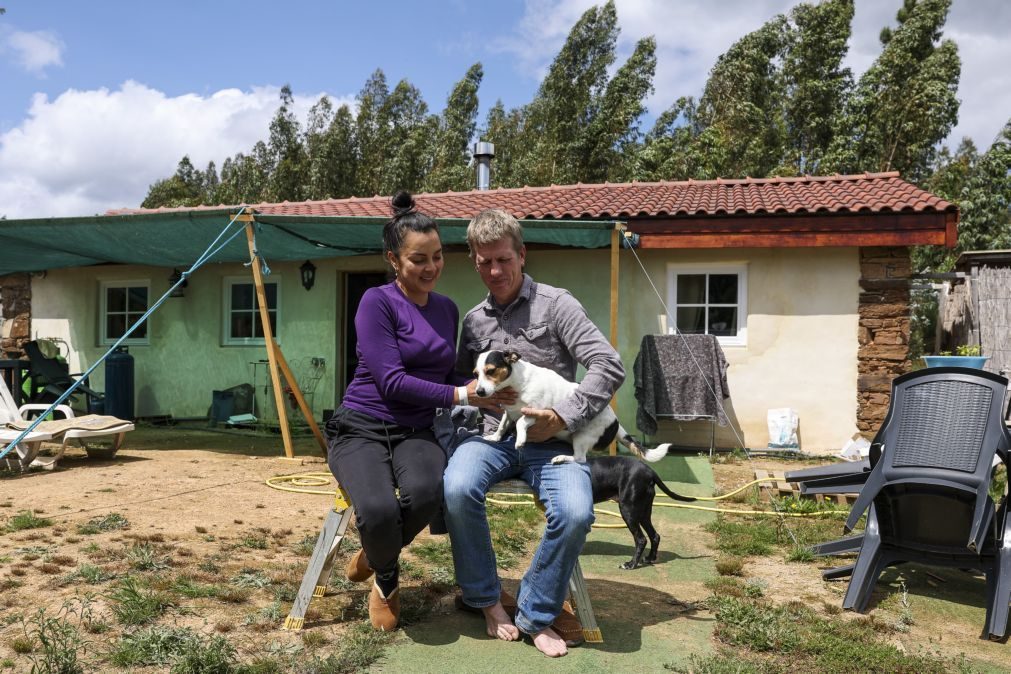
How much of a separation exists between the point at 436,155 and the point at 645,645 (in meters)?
23.2

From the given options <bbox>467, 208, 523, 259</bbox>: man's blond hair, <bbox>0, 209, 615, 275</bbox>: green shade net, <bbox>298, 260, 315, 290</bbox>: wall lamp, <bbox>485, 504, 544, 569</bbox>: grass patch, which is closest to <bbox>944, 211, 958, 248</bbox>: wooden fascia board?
<bbox>0, 209, 615, 275</bbox>: green shade net

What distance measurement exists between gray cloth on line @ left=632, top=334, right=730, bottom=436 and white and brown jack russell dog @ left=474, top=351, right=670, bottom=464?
183 inches

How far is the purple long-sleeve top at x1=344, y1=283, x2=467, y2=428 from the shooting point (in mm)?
2600

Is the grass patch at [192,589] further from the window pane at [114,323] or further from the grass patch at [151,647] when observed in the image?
the window pane at [114,323]

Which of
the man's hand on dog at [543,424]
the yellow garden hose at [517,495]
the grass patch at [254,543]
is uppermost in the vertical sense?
the man's hand on dog at [543,424]

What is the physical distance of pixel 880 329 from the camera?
7.39 m

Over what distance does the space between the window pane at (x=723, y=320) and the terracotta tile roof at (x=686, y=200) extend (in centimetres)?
109

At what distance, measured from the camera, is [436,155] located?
24438 millimetres

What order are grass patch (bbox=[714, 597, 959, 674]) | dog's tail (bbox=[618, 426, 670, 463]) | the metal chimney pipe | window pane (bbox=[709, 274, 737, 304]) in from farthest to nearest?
the metal chimney pipe, window pane (bbox=[709, 274, 737, 304]), dog's tail (bbox=[618, 426, 670, 463]), grass patch (bbox=[714, 597, 959, 674])

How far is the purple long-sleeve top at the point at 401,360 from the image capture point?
8.53 feet

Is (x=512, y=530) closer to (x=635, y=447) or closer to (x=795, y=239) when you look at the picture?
(x=635, y=447)

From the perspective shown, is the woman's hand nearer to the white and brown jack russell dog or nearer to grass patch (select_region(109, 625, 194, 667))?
the white and brown jack russell dog

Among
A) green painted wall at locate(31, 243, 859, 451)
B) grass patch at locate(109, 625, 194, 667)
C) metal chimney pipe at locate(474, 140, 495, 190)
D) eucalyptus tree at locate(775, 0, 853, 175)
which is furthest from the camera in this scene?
eucalyptus tree at locate(775, 0, 853, 175)

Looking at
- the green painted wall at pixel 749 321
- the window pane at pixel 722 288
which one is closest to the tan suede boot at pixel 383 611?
the green painted wall at pixel 749 321
